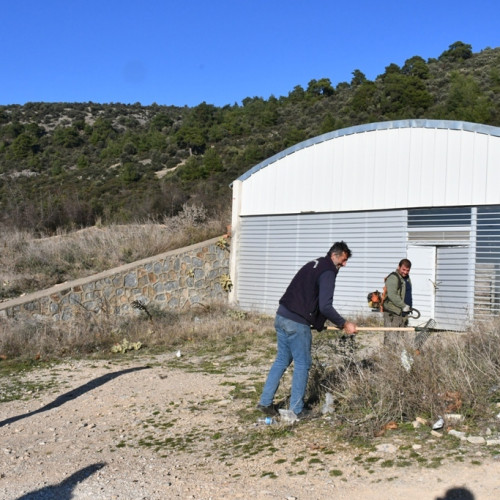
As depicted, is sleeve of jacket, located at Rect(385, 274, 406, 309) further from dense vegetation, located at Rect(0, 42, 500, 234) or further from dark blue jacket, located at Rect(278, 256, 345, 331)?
dense vegetation, located at Rect(0, 42, 500, 234)

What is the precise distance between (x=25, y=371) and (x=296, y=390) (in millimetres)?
5592

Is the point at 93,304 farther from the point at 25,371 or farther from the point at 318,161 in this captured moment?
the point at 318,161

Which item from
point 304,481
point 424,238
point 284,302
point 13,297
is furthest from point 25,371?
point 424,238

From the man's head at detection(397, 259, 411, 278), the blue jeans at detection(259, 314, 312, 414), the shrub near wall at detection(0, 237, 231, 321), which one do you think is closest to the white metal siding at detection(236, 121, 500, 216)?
the shrub near wall at detection(0, 237, 231, 321)

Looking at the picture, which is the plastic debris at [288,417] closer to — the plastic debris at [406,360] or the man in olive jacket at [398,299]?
the plastic debris at [406,360]

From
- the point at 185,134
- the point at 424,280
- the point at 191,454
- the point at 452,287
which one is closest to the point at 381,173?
the point at 424,280

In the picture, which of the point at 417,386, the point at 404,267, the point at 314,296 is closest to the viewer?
the point at 417,386

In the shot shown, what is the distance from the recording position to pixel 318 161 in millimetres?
15141

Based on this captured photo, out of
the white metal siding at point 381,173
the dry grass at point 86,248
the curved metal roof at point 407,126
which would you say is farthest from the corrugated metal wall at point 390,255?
the dry grass at point 86,248

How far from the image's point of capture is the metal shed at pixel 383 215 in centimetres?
1252

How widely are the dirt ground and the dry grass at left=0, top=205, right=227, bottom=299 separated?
6.15 meters

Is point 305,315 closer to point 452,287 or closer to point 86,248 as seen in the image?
point 452,287

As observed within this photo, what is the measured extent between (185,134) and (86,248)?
27.8 m

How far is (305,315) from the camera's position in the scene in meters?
6.27
